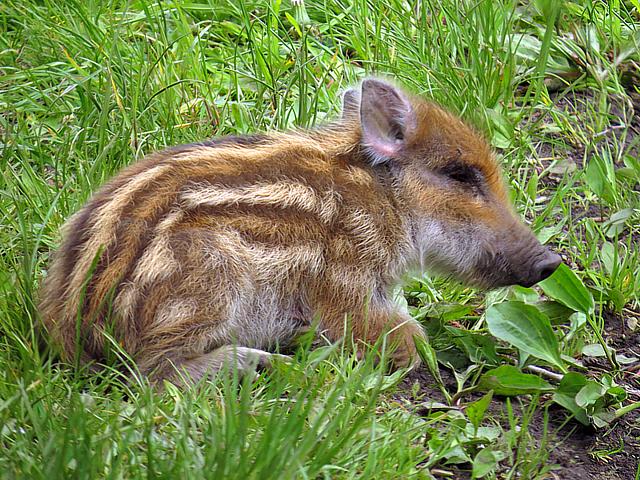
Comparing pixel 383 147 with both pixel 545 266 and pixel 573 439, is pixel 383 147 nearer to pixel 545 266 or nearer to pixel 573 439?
pixel 545 266

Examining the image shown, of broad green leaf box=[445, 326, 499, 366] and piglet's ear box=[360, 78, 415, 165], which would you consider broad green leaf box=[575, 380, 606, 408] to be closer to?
broad green leaf box=[445, 326, 499, 366]

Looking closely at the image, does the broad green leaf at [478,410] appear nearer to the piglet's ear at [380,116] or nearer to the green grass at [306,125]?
the green grass at [306,125]

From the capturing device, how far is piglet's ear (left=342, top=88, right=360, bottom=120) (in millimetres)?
4641

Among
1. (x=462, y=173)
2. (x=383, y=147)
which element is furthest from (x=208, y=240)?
(x=462, y=173)

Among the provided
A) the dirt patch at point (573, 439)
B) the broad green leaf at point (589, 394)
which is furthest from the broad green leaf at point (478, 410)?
the broad green leaf at point (589, 394)

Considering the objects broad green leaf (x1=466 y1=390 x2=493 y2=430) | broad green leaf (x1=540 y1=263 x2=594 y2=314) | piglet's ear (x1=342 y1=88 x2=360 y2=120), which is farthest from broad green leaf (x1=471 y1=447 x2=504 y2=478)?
piglet's ear (x1=342 y1=88 x2=360 y2=120)

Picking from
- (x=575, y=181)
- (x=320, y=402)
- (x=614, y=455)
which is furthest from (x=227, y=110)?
(x=614, y=455)

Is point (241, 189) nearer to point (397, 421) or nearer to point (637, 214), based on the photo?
point (397, 421)

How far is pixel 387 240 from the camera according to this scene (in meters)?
4.29

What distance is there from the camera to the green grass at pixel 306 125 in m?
3.13

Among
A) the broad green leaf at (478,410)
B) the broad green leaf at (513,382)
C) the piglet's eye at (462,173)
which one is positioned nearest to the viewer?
the broad green leaf at (478,410)

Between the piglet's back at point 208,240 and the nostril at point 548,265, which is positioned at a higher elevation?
the piglet's back at point 208,240

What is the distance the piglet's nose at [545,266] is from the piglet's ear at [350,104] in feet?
3.22

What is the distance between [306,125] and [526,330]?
1522mm
